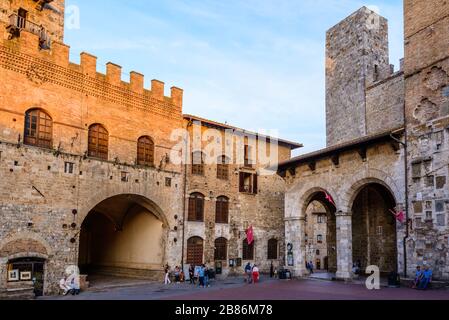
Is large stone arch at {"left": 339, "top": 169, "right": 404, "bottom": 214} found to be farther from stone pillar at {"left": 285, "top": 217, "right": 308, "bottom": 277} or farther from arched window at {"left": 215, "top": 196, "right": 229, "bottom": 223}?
arched window at {"left": 215, "top": 196, "right": 229, "bottom": 223}

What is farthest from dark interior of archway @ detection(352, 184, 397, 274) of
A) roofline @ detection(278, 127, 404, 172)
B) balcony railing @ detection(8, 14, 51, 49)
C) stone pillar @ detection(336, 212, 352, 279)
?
balcony railing @ detection(8, 14, 51, 49)

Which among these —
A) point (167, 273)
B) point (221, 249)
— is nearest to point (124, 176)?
point (167, 273)

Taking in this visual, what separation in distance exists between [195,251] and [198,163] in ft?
17.0

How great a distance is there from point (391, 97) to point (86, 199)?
59.5 ft

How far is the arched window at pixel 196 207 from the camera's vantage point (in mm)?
25297

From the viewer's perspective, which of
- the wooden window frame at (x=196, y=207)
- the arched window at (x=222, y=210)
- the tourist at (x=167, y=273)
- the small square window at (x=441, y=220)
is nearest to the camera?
the small square window at (x=441, y=220)

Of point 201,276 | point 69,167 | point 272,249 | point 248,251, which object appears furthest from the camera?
point 272,249

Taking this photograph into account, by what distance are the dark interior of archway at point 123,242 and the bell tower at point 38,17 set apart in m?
9.55

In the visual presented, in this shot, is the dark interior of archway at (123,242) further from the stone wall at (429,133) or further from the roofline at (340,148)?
the stone wall at (429,133)

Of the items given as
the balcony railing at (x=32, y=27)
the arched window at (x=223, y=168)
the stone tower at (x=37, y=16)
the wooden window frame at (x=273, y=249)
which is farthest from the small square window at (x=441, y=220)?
the stone tower at (x=37, y=16)

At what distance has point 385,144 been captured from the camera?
19766 millimetres

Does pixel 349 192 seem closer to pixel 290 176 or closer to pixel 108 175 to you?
pixel 290 176

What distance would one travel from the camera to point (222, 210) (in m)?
27.1

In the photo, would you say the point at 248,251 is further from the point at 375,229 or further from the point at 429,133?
the point at 429,133
